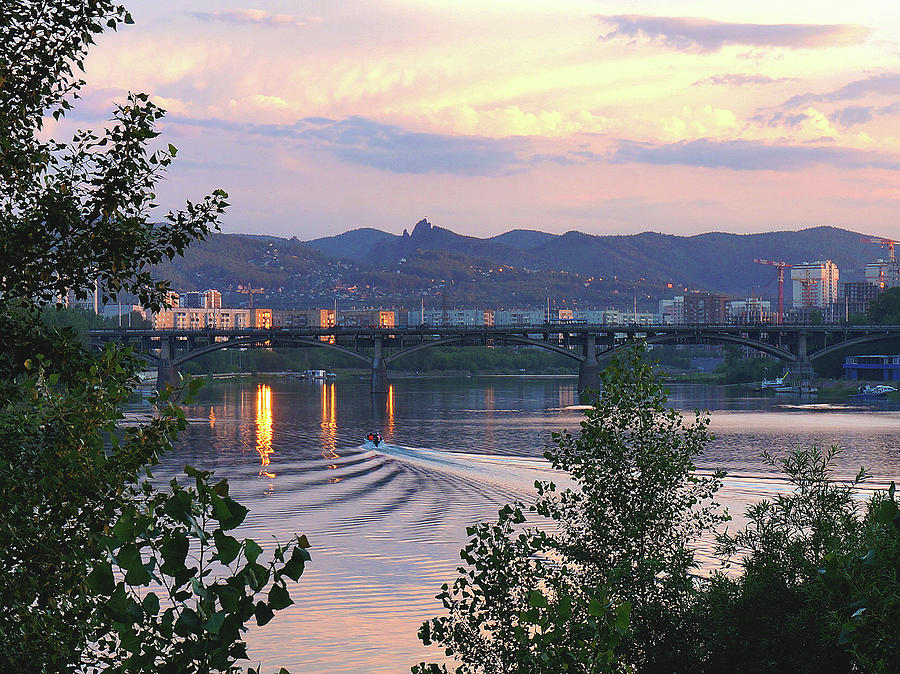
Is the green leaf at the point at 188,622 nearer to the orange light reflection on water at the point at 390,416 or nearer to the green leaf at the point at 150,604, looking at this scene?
the green leaf at the point at 150,604

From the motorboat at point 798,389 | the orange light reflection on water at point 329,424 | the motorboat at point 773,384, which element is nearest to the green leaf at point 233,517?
the orange light reflection on water at point 329,424

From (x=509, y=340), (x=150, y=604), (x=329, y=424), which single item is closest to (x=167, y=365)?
(x=509, y=340)

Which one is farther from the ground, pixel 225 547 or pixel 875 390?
pixel 225 547

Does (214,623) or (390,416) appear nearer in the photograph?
(214,623)

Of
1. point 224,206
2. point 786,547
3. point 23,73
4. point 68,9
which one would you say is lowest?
point 786,547

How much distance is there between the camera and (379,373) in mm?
131625

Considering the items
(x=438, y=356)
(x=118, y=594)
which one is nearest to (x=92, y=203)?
(x=118, y=594)

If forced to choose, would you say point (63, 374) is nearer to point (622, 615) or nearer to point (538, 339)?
point (622, 615)

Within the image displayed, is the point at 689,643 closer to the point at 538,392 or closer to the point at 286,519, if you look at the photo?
the point at 286,519

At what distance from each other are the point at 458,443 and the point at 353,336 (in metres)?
67.8

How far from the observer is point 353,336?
140 m

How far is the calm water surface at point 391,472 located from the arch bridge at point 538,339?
6.43 meters

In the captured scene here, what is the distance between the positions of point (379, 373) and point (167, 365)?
27.5 m

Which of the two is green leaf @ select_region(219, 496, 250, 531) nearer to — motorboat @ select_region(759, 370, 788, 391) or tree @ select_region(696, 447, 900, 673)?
tree @ select_region(696, 447, 900, 673)
